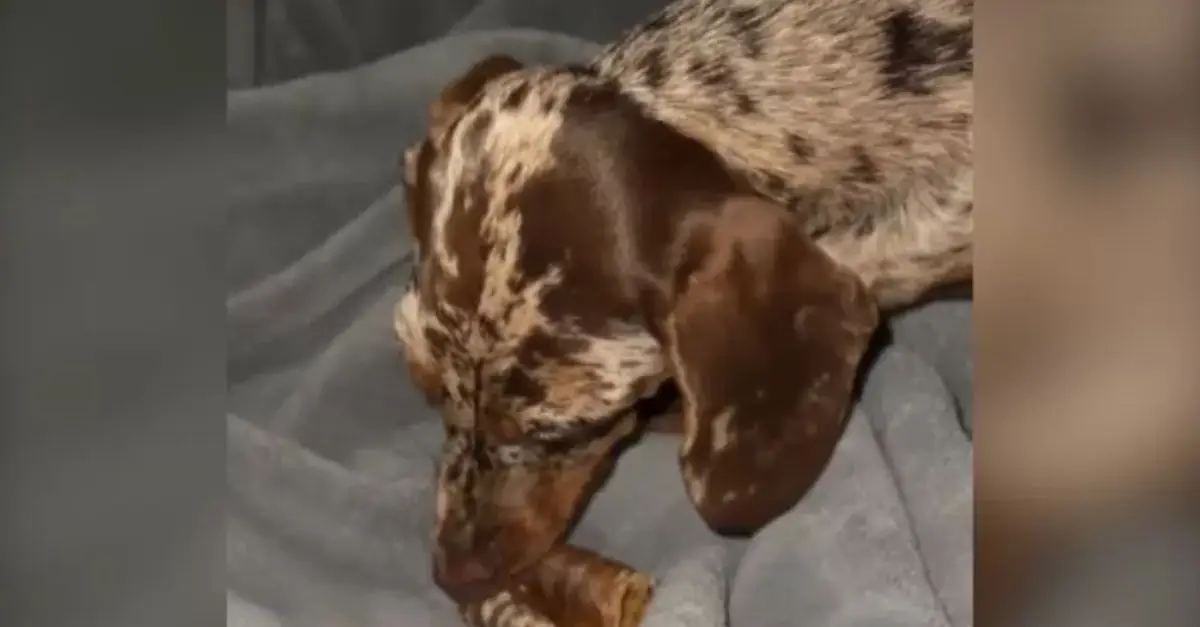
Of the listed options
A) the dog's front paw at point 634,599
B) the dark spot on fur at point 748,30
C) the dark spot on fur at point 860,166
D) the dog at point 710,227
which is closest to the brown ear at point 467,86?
the dog at point 710,227

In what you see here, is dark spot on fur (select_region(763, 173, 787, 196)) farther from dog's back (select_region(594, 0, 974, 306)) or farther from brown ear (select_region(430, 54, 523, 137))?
brown ear (select_region(430, 54, 523, 137))

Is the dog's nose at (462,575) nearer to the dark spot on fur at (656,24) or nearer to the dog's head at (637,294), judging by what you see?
the dog's head at (637,294)

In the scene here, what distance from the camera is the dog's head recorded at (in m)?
1.00

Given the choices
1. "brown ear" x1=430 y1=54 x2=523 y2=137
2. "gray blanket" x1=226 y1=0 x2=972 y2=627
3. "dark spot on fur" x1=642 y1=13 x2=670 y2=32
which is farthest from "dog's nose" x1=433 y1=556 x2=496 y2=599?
"dark spot on fur" x1=642 y1=13 x2=670 y2=32

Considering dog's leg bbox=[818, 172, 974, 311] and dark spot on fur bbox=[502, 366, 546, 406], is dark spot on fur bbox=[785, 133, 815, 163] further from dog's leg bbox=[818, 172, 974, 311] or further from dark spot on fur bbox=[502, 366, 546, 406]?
dark spot on fur bbox=[502, 366, 546, 406]

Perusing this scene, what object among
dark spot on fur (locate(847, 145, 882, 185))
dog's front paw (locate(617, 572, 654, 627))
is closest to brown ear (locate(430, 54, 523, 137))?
dark spot on fur (locate(847, 145, 882, 185))

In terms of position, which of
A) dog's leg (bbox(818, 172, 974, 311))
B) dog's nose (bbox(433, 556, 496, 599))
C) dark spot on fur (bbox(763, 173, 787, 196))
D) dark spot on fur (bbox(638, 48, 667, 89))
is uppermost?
dark spot on fur (bbox(638, 48, 667, 89))

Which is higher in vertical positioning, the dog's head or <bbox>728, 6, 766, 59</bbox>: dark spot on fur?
<bbox>728, 6, 766, 59</bbox>: dark spot on fur

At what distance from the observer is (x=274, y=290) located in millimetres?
1095

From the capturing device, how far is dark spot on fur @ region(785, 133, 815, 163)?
39.9 inches

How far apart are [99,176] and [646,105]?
51cm

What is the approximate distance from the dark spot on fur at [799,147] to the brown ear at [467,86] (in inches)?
8.9

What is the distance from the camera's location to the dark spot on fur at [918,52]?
1010mm

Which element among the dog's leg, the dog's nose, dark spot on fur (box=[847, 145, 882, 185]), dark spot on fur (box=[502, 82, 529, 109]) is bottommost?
the dog's nose
